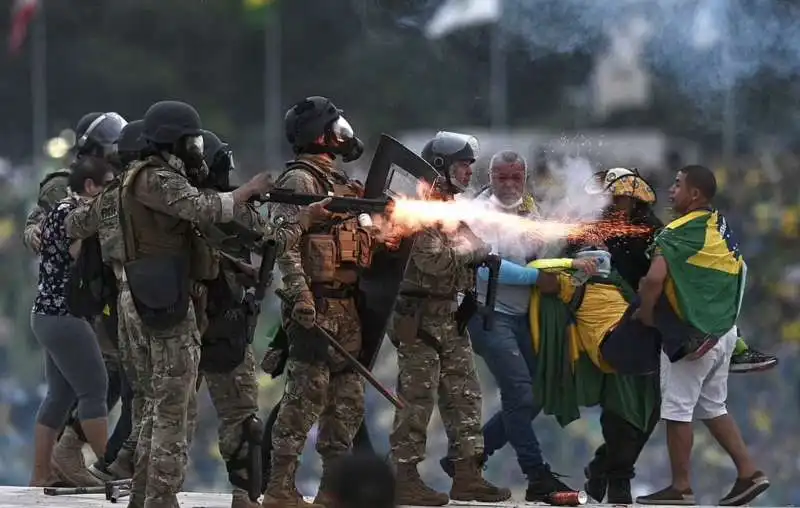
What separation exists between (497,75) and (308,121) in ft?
20.0

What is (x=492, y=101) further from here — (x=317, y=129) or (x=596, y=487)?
(x=317, y=129)

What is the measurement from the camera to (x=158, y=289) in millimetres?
8117

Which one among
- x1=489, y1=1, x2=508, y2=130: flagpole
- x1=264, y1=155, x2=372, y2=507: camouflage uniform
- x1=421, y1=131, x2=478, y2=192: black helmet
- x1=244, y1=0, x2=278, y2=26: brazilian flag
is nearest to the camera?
x1=264, y1=155, x2=372, y2=507: camouflage uniform

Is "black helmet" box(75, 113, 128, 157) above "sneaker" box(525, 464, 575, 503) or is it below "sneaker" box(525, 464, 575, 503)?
above

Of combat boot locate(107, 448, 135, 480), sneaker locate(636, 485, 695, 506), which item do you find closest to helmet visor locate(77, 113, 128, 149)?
combat boot locate(107, 448, 135, 480)

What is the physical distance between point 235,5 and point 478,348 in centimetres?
688

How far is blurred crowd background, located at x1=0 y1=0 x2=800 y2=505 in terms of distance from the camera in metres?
13.4

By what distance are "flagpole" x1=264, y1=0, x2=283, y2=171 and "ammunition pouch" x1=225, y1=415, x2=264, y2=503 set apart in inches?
229

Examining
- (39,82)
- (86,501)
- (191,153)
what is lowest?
(86,501)

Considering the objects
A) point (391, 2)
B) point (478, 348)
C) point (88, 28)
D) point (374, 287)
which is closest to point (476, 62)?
point (391, 2)

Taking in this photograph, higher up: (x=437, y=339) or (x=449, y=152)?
(x=449, y=152)

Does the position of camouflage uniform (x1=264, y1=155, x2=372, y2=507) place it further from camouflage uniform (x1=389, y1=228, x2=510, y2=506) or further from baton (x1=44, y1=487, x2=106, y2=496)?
baton (x1=44, y1=487, x2=106, y2=496)

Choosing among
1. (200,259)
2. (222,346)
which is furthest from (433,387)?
(200,259)

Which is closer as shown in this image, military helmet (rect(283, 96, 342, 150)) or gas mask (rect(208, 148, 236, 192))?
gas mask (rect(208, 148, 236, 192))
